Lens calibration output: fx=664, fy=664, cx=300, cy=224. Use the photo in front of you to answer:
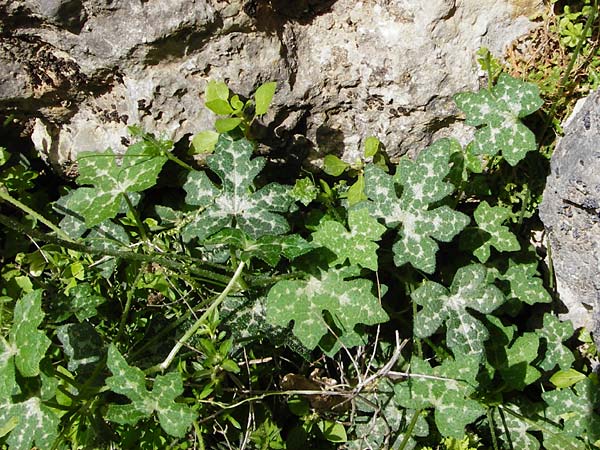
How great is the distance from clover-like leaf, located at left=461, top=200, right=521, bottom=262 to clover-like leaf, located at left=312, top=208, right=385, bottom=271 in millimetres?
489

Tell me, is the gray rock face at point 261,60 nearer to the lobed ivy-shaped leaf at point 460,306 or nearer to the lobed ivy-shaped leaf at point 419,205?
the lobed ivy-shaped leaf at point 419,205

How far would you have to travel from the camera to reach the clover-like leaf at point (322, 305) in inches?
105

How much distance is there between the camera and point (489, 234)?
2.83 metres

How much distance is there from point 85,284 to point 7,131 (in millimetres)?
831

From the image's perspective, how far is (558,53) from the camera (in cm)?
277

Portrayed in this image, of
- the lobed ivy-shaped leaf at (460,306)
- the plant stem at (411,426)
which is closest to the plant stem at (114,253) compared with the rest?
the lobed ivy-shaped leaf at (460,306)

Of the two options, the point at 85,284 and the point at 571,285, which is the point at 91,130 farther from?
the point at 571,285

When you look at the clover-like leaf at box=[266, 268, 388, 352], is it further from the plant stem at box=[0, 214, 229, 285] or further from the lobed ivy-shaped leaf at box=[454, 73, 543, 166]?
the lobed ivy-shaped leaf at box=[454, 73, 543, 166]

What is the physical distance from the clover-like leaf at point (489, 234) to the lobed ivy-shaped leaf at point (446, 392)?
471 millimetres

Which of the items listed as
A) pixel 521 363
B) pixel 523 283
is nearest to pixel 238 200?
pixel 523 283

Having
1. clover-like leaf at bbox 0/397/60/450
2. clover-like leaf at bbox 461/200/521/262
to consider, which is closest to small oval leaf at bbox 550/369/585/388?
clover-like leaf at bbox 461/200/521/262

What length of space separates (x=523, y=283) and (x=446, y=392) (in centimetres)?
61

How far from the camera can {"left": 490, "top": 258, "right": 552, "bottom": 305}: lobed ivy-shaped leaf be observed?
2.86 meters

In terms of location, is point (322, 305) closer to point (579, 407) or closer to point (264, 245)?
point (264, 245)
